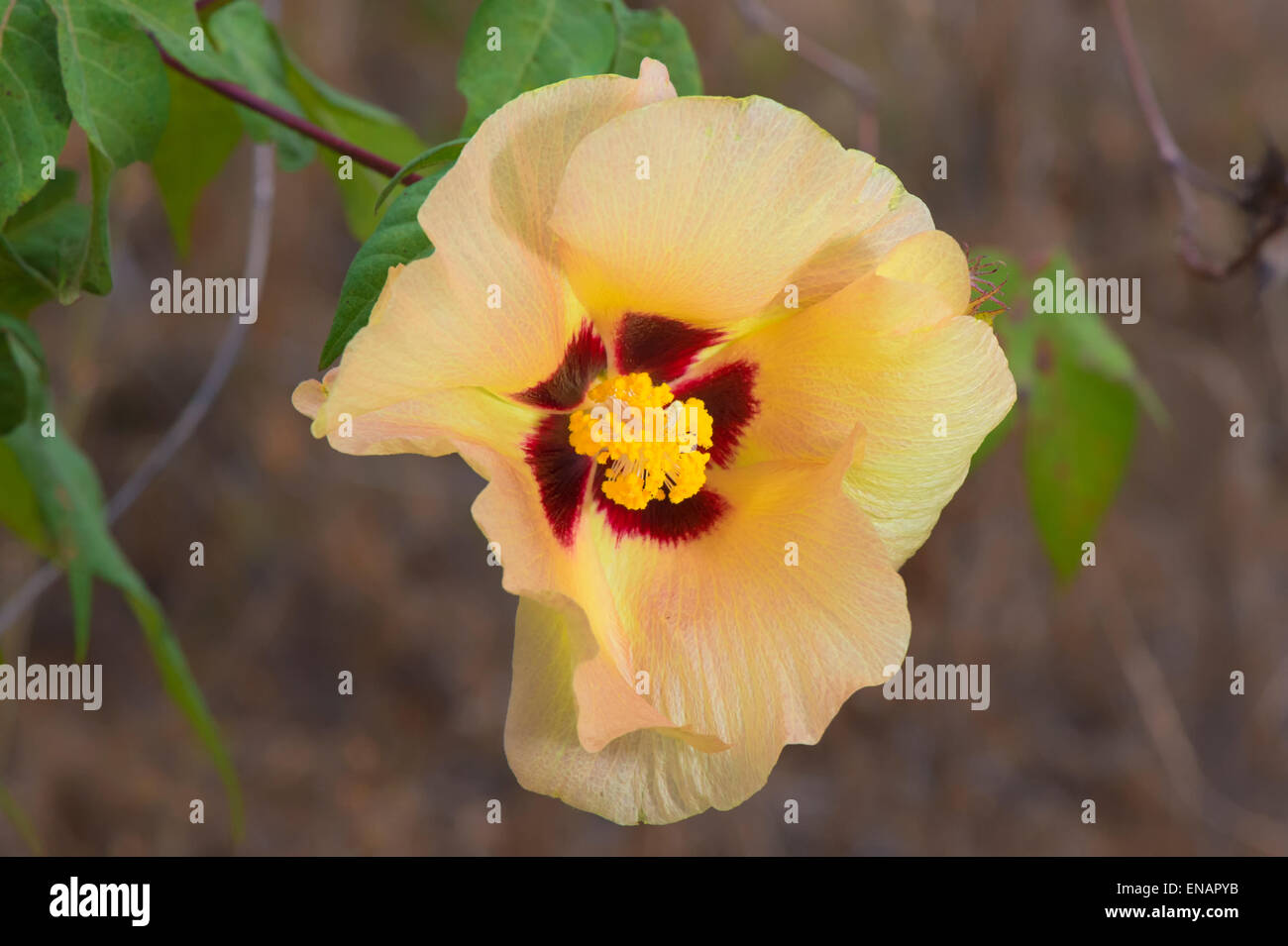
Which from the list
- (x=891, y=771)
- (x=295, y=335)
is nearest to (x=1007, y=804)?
(x=891, y=771)

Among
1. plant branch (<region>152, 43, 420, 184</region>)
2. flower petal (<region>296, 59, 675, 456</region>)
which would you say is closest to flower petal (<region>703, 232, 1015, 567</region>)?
flower petal (<region>296, 59, 675, 456</region>)

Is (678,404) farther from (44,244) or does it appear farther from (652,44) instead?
(44,244)

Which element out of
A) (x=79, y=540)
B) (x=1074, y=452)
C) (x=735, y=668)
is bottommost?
(x=735, y=668)

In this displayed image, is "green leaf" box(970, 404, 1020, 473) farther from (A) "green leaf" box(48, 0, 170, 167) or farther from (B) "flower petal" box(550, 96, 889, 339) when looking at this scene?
(A) "green leaf" box(48, 0, 170, 167)

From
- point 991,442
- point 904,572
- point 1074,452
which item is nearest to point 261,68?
point 991,442
